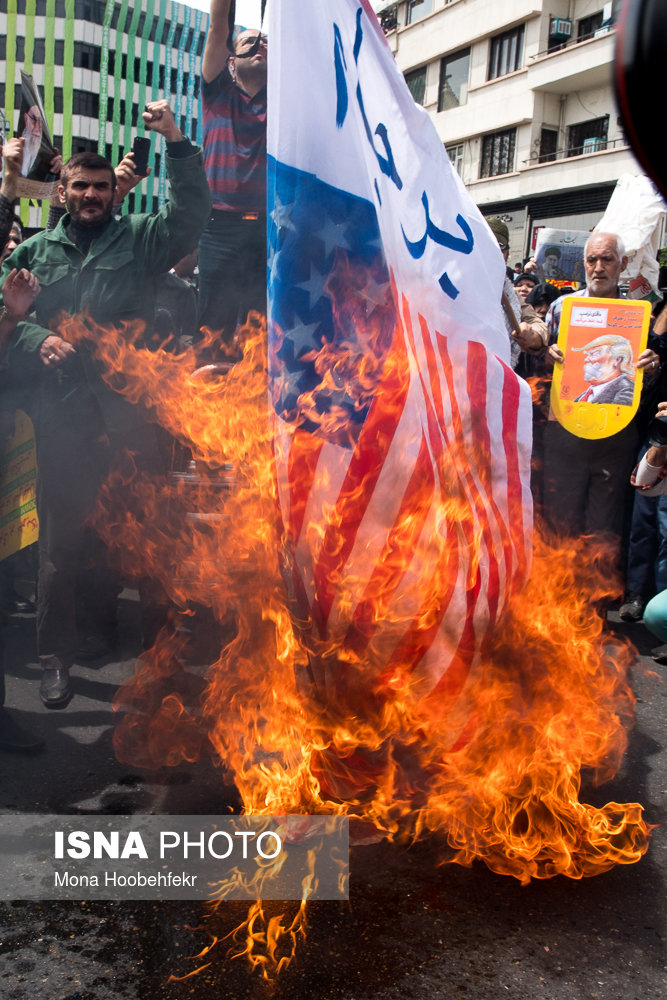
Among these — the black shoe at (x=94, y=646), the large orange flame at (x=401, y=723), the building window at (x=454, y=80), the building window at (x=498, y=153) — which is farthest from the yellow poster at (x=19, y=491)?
the building window at (x=454, y=80)

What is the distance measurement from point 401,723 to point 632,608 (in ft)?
11.6

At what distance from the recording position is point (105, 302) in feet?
13.0

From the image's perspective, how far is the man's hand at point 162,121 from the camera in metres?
3.79

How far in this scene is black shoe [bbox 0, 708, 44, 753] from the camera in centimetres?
330

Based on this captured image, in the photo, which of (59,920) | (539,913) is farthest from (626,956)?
(59,920)

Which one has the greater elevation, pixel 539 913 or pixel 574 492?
pixel 574 492

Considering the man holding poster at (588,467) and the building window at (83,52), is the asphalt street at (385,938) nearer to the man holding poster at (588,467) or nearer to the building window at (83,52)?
the man holding poster at (588,467)

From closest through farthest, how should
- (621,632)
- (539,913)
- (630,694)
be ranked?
1. (539,913)
2. (630,694)
3. (621,632)

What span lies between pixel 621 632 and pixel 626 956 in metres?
3.18

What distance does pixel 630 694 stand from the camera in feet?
13.2

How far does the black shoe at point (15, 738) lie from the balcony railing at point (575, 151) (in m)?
23.9

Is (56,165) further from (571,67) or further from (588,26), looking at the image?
(588,26)

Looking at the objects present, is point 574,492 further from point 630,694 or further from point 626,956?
point 626,956

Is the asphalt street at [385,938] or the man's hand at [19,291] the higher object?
the man's hand at [19,291]
